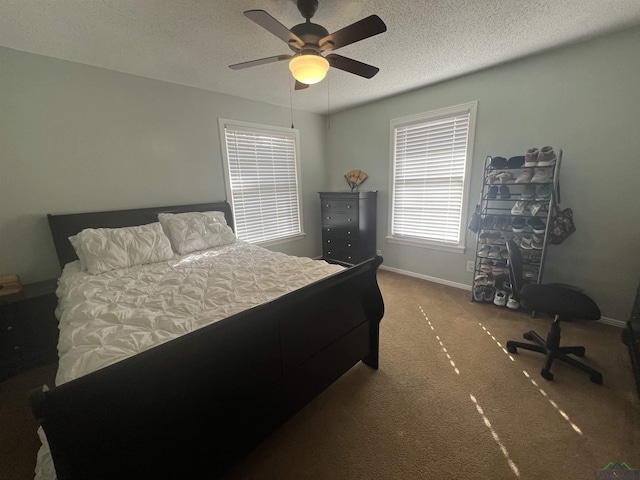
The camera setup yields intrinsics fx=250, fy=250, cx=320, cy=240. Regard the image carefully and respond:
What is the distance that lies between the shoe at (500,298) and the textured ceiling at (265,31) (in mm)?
2322

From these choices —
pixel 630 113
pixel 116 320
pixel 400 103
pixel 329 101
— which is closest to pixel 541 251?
pixel 630 113

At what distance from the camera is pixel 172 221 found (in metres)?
2.60

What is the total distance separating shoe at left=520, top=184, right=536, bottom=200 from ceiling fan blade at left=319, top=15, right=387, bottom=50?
211cm

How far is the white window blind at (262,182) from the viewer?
3.34 m

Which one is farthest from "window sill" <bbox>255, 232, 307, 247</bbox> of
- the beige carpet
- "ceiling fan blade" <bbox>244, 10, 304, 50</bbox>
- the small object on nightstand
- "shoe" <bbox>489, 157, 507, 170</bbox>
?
"shoe" <bbox>489, 157, 507, 170</bbox>

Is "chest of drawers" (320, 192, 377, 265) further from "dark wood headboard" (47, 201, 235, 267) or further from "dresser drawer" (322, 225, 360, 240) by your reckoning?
"dark wood headboard" (47, 201, 235, 267)

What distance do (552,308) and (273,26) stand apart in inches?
→ 98.0

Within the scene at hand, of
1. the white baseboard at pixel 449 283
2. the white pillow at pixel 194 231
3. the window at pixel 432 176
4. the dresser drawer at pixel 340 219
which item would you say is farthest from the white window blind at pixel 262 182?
the white baseboard at pixel 449 283

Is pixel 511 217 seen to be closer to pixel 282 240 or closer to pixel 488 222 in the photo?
pixel 488 222

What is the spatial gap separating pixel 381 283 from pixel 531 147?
2199 millimetres

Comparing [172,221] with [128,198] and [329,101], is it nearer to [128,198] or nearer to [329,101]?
[128,198]

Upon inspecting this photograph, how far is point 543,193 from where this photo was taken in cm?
238

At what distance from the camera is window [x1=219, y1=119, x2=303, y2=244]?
331cm

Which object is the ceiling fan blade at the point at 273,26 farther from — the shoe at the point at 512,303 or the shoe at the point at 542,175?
the shoe at the point at 512,303
